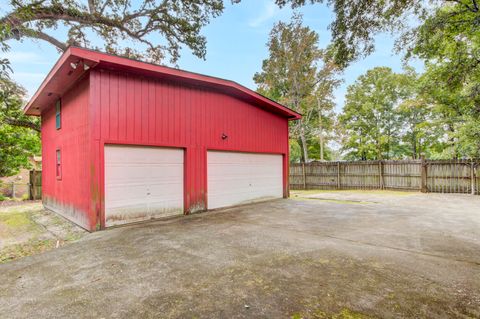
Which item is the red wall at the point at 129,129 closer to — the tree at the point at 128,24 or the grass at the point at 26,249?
the grass at the point at 26,249

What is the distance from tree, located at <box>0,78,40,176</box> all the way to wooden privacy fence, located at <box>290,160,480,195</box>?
14.3 m

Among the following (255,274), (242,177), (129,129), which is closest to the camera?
(255,274)

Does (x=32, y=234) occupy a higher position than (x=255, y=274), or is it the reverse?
(x=255, y=274)

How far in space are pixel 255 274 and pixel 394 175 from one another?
12.2 meters

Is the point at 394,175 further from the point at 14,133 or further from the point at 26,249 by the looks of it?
the point at 14,133

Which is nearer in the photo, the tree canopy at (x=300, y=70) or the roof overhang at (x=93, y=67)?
the roof overhang at (x=93, y=67)

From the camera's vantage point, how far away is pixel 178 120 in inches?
251

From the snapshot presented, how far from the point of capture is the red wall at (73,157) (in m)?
5.20

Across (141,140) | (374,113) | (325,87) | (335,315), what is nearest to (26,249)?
(141,140)

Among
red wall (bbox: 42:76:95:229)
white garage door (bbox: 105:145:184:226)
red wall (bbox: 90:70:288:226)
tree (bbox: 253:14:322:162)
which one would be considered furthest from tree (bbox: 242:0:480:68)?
tree (bbox: 253:14:322:162)

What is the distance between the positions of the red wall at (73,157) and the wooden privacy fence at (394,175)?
A: 11.9 m

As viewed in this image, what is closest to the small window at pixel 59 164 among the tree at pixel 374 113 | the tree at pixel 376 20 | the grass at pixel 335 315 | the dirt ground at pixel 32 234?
the dirt ground at pixel 32 234

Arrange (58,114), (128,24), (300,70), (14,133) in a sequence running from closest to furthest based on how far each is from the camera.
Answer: (58,114) < (128,24) < (14,133) < (300,70)

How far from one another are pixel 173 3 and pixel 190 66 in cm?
307
